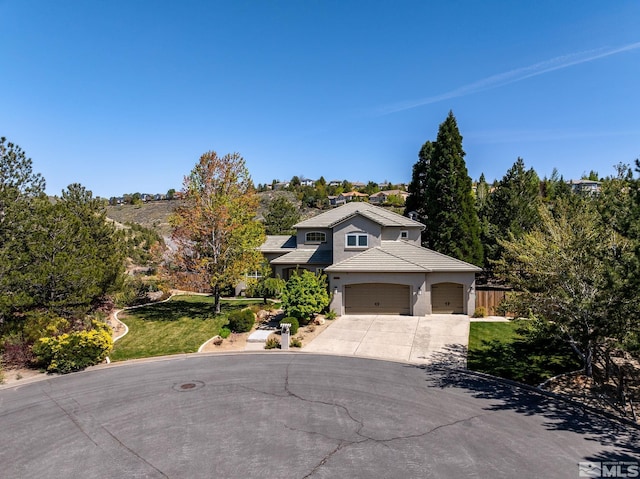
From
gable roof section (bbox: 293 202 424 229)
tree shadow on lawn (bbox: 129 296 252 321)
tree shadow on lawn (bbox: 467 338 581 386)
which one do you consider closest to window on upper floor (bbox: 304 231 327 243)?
gable roof section (bbox: 293 202 424 229)

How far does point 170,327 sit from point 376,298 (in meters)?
13.3

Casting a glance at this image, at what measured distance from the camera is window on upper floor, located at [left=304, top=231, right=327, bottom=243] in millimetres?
34062

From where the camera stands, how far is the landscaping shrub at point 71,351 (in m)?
16.9

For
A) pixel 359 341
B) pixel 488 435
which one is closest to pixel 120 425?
pixel 488 435

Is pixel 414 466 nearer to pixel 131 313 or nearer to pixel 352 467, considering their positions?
pixel 352 467

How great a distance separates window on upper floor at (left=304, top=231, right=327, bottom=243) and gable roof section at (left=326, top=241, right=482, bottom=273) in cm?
676

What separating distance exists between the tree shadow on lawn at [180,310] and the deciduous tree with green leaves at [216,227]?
1.66m

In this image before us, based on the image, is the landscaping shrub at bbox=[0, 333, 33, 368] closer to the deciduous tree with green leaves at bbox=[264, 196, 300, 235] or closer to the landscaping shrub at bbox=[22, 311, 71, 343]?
the landscaping shrub at bbox=[22, 311, 71, 343]

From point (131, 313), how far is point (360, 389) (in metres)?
20.5

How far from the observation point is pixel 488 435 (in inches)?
433

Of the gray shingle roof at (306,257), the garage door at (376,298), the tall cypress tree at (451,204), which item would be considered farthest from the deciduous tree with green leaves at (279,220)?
the garage door at (376,298)

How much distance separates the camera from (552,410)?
41.4 ft

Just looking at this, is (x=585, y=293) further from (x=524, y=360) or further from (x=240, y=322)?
(x=240, y=322)

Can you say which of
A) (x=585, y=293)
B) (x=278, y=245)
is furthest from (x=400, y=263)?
(x=278, y=245)
